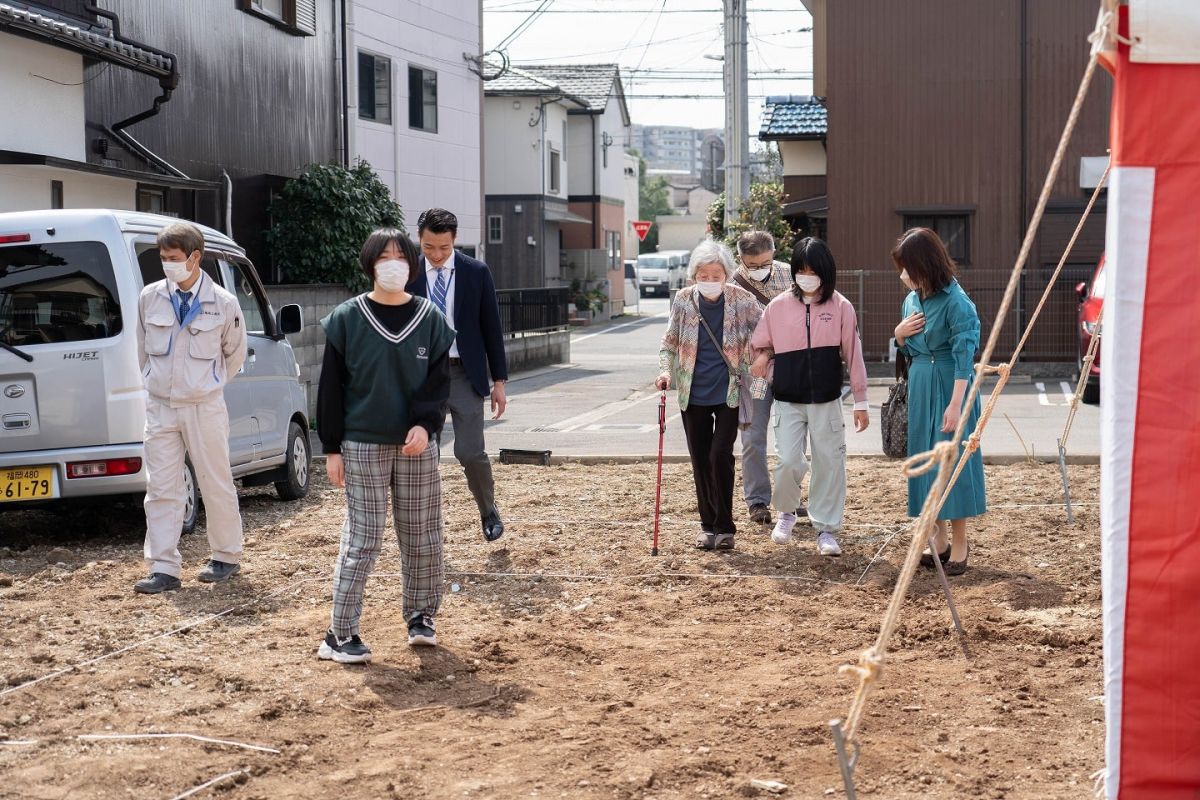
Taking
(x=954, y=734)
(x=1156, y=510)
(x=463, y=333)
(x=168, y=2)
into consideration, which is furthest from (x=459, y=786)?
(x=168, y=2)

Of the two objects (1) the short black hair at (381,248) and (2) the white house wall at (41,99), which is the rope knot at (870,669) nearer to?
(1) the short black hair at (381,248)

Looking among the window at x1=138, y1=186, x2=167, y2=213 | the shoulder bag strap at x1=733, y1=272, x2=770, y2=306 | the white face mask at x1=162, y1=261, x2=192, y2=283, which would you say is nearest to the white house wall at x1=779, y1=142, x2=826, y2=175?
the window at x1=138, y1=186, x2=167, y2=213

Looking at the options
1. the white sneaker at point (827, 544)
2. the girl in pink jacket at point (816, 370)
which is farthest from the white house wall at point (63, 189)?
the white sneaker at point (827, 544)

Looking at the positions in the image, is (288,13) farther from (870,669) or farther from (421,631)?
(870,669)

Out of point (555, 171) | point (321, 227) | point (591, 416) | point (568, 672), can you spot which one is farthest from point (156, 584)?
point (555, 171)

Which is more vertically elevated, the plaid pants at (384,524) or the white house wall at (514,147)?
the white house wall at (514,147)

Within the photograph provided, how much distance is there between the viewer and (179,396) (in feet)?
22.4

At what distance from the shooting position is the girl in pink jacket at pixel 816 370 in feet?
24.7

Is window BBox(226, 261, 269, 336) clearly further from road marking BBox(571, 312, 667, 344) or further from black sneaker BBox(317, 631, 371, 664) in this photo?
road marking BBox(571, 312, 667, 344)

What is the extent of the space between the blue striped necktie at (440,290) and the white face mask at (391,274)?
73.9 inches

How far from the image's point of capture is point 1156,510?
312cm

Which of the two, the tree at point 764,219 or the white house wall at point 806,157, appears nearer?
the tree at point 764,219

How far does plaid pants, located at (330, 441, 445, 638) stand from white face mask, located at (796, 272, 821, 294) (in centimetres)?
265

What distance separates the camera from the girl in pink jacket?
7.53 metres
